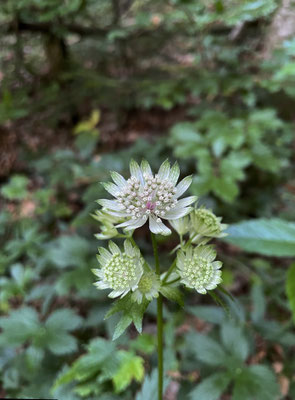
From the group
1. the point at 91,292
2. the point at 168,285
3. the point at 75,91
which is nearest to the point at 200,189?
the point at 91,292

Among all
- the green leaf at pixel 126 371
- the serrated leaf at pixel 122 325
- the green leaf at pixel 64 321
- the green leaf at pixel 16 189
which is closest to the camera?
the serrated leaf at pixel 122 325

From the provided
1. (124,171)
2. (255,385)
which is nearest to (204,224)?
(255,385)

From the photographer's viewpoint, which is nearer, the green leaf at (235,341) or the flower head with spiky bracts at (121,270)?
the flower head with spiky bracts at (121,270)

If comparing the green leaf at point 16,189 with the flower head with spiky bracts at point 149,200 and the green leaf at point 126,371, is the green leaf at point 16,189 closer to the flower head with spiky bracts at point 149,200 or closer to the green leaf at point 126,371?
the green leaf at point 126,371

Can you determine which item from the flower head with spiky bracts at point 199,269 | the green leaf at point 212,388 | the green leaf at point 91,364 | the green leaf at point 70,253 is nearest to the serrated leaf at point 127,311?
the flower head with spiky bracts at point 199,269

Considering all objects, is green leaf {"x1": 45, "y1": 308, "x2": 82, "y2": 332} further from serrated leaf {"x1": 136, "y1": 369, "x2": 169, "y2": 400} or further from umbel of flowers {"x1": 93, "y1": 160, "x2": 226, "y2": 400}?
umbel of flowers {"x1": 93, "y1": 160, "x2": 226, "y2": 400}

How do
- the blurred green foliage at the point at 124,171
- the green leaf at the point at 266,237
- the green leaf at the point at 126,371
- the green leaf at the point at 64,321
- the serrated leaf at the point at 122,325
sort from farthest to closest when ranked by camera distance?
1. the green leaf at the point at 64,321
2. the blurred green foliage at the point at 124,171
3. the green leaf at the point at 126,371
4. the green leaf at the point at 266,237
5. the serrated leaf at the point at 122,325
